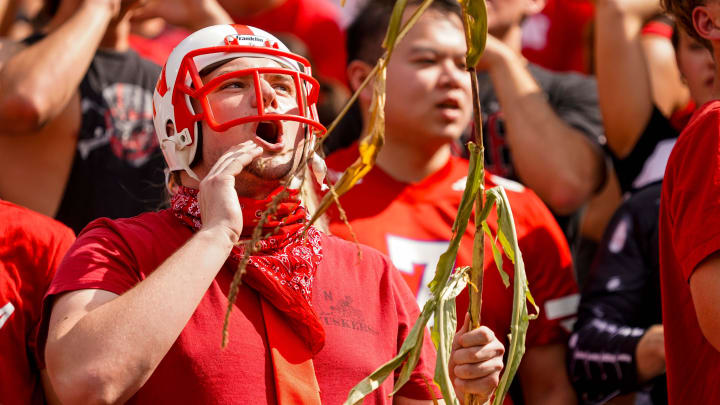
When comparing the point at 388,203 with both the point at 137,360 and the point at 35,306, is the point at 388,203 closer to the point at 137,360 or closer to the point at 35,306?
the point at 35,306

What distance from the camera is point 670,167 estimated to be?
2602 mm


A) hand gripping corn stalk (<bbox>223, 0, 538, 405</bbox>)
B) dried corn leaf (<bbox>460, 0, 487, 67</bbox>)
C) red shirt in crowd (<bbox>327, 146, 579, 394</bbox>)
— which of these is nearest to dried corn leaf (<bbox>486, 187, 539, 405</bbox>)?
hand gripping corn stalk (<bbox>223, 0, 538, 405</bbox>)

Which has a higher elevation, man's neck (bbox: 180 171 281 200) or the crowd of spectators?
man's neck (bbox: 180 171 281 200)

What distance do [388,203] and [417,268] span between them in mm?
341

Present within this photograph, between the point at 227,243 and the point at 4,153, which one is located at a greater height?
the point at 227,243

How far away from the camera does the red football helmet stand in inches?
107

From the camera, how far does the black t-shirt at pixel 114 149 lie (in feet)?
13.3

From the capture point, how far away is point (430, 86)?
4137 millimetres

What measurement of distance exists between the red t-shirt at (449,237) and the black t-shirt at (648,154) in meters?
0.60

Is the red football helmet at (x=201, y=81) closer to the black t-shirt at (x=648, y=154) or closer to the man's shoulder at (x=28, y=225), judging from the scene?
the man's shoulder at (x=28, y=225)

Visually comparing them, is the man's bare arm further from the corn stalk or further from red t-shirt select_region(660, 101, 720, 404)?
red t-shirt select_region(660, 101, 720, 404)

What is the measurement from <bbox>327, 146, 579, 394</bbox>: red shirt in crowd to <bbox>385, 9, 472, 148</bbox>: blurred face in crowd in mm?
181

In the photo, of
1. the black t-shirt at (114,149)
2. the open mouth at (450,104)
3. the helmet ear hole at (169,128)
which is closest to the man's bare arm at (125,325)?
the helmet ear hole at (169,128)

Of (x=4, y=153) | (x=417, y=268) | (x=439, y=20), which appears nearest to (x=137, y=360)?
(x=417, y=268)
